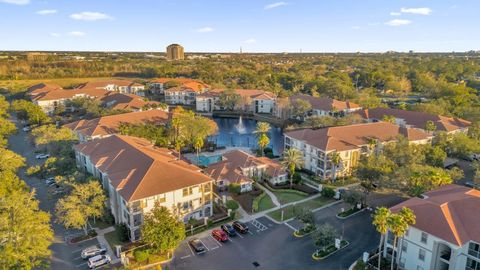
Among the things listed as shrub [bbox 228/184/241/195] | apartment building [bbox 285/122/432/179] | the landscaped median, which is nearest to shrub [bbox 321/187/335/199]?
apartment building [bbox 285/122/432/179]

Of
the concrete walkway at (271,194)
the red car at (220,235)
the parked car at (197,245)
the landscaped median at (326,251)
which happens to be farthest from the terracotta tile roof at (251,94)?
the parked car at (197,245)

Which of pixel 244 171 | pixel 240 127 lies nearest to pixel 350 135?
pixel 244 171

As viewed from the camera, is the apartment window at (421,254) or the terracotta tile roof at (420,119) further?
the terracotta tile roof at (420,119)

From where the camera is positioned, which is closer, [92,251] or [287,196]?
[92,251]

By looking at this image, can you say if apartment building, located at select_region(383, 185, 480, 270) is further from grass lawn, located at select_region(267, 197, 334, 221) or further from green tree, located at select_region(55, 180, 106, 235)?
green tree, located at select_region(55, 180, 106, 235)

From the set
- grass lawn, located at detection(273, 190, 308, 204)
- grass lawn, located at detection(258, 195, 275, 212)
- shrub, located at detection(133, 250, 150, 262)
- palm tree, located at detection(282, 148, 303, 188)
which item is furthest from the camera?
palm tree, located at detection(282, 148, 303, 188)

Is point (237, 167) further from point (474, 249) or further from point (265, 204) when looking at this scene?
point (474, 249)

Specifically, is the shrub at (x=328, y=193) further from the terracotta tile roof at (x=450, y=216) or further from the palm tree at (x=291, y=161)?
the terracotta tile roof at (x=450, y=216)
